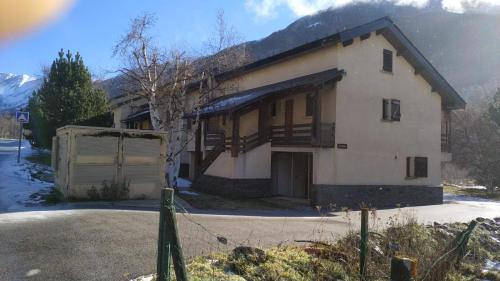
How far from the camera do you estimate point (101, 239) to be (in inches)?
333

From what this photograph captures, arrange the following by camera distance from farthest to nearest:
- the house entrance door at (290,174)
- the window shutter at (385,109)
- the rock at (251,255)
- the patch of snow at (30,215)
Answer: the house entrance door at (290,174) < the window shutter at (385,109) < the patch of snow at (30,215) < the rock at (251,255)

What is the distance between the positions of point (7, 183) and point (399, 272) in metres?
16.8

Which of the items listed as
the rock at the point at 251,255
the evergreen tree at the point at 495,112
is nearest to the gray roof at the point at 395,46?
the evergreen tree at the point at 495,112

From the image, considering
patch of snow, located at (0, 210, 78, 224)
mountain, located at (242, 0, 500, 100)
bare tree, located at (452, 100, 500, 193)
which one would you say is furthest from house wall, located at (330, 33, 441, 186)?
mountain, located at (242, 0, 500, 100)

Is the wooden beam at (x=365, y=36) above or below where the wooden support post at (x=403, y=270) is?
above

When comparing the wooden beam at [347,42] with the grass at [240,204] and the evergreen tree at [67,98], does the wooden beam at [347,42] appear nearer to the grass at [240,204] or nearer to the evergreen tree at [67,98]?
the grass at [240,204]

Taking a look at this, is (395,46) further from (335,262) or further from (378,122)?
(335,262)

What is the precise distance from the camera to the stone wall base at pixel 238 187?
70.2 ft

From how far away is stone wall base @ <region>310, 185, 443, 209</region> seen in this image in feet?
65.8

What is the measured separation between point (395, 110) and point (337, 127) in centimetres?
437

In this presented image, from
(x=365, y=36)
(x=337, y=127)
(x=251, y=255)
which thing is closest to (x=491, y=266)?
(x=251, y=255)

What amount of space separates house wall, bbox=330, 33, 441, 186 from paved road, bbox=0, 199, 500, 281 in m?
8.61

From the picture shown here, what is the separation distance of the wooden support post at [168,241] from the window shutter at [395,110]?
20.3m

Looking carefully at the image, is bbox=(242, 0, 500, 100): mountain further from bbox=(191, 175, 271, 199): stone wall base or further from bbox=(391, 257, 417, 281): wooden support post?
bbox=(391, 257, 417, 281): wooden support post
